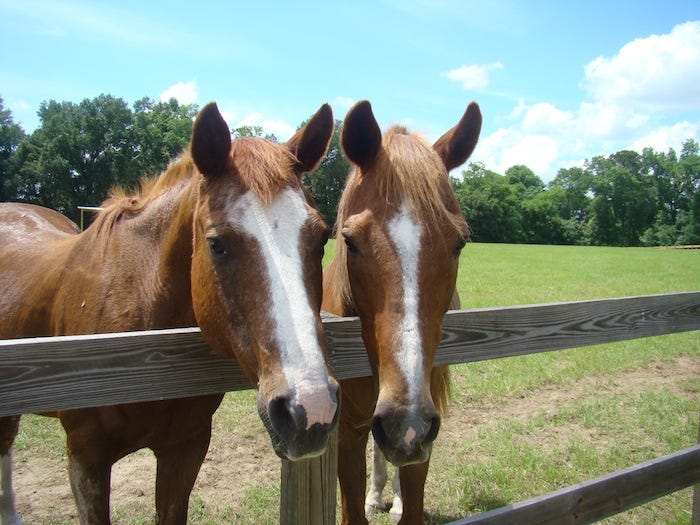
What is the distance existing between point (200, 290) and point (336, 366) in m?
0.63

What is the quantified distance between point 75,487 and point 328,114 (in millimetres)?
2115

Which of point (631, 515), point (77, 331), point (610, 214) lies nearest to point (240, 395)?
point (77, 331)

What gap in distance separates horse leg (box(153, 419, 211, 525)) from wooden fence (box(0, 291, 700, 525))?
958mm

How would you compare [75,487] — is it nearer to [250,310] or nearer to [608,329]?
[250,310]

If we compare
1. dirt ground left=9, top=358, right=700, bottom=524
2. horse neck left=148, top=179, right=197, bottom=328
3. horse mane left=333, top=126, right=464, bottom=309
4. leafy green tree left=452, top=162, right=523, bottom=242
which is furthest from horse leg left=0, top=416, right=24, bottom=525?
leafy green tree left=452, top=162, right=523, bottom=242

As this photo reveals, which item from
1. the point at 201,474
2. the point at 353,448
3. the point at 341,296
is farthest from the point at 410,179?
the point at 201,474

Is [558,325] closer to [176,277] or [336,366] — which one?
[336,366]

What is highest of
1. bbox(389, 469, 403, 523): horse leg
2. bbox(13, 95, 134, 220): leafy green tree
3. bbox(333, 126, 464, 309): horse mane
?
bbox(13, 95, 134, 220): leafy green tree

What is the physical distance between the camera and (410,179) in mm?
2066

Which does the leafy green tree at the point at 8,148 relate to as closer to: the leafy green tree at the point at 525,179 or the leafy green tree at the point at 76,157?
the leafy green tree at the point at 76,157

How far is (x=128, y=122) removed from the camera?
1822 inches

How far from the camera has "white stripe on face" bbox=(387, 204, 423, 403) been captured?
1622 millimetres

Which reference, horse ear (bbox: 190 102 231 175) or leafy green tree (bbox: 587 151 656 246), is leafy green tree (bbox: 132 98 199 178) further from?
leafy green tree (bbox: 587 151 656 246)

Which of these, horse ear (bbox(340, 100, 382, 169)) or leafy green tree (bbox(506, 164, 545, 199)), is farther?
leafy green tree (bbox(506, 164, 545, 199))
